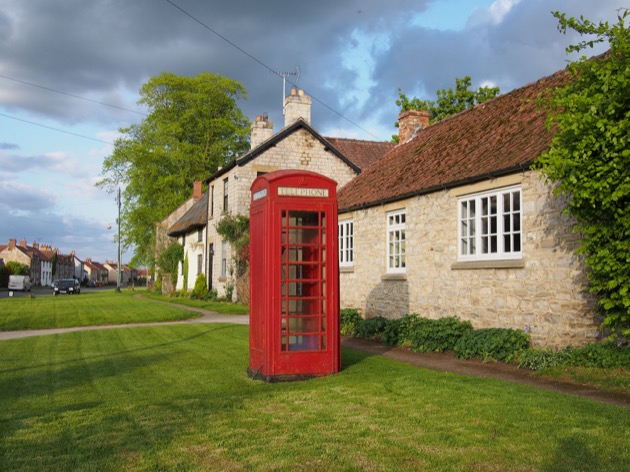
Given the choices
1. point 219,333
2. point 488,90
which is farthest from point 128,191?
point 219,333

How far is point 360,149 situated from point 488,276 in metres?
21.0

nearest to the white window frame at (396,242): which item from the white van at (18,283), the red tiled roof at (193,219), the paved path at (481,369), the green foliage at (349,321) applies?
the green foliage at (349,321)

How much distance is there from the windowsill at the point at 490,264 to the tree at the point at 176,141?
1419 inches

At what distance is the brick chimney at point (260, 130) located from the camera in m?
30.9

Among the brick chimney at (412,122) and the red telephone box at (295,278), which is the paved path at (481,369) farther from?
the brick chimney at (412,122)

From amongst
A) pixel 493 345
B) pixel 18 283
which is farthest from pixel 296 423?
pixel 18 283

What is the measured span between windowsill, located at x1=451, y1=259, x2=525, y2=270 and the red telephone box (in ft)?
12.2

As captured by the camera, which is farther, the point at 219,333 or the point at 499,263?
the point at 219,333

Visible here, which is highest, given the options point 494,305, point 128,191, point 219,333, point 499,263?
point 128,191

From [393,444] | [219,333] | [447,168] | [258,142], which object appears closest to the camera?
[393,444]

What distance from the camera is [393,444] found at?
5.59 metres

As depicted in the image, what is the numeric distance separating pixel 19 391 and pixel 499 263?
8309mm

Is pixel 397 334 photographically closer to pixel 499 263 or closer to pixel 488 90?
pixel 499 263

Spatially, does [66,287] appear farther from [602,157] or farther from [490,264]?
[602,157]
